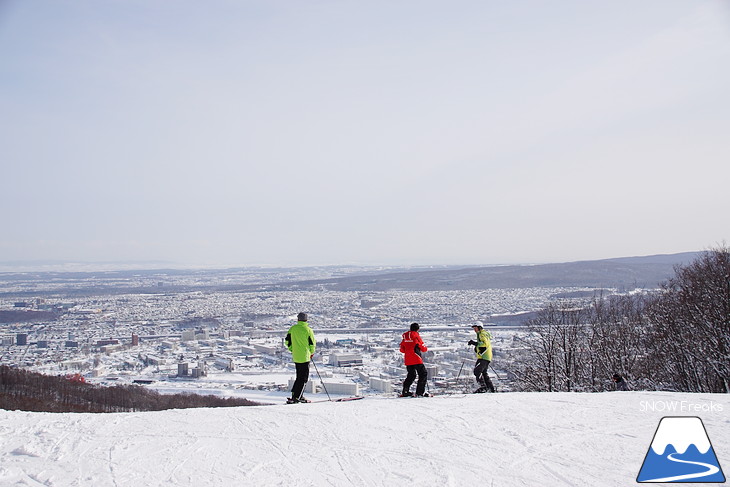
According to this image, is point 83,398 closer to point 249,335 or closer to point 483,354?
point 483,354

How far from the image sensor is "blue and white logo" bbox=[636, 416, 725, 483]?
4.67 meters

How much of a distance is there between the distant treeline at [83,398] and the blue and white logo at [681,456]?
1538cm

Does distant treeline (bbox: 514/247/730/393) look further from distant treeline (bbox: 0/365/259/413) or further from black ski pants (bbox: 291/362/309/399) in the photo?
distant treeline (bbox: 0/365/259/413)

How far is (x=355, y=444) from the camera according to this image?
5.87 meters

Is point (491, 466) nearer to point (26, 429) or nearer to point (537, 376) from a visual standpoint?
point (26, 429)

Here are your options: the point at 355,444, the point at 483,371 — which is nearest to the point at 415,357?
the point at 483,371

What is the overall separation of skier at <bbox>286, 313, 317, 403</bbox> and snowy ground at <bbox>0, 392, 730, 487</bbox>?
1.15 m

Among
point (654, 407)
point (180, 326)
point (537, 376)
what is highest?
point (654, 407)

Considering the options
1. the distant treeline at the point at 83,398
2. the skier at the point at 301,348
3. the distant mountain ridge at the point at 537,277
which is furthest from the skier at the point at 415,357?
the distant mountain ridge at the point at 537,277

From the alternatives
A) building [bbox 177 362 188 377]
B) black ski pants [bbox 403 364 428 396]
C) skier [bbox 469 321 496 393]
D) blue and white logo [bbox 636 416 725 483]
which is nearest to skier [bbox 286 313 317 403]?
black ski pants [bbox 403 364 428 396]

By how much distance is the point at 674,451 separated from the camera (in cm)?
534

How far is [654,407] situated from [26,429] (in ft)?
29.2

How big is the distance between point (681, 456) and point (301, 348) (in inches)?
234

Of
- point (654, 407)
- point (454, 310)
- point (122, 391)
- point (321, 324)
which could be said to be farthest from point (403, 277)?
point (654, 407)
